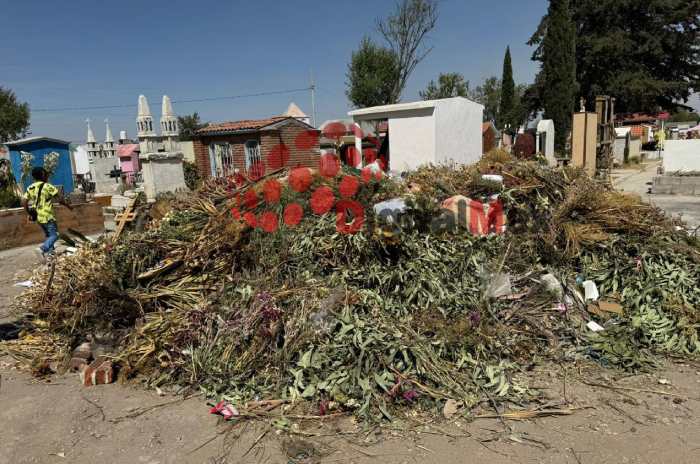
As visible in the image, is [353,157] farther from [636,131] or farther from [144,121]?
[636,131]

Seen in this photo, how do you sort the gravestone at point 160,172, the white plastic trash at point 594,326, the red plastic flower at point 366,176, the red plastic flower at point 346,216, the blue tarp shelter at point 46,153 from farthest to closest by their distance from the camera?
the blue tarp shelter at point 46,153 < the gravestone at point 160,172 < the red plastic flower at point 366,176 < the red plastic flower at point 346,216 < the white plastic trash at point 594,326

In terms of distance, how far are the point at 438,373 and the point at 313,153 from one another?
14678 millimetres

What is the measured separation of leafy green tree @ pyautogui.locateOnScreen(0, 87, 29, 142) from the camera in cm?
3156

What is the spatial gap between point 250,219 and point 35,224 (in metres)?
6.68

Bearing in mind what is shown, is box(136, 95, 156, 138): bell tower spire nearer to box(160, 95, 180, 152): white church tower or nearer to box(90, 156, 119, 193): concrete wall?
box(160, 95, 180, 152): white church tower

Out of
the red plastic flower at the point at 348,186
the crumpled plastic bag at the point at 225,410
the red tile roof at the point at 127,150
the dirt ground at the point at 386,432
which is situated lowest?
the dirt ground at the point at 386,432

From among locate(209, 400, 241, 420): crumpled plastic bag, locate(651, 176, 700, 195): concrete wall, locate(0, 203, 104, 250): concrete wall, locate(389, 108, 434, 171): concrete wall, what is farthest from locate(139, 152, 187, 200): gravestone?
locate(651, 176, 700, 195): concrete wall

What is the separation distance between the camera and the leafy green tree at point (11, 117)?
104ft

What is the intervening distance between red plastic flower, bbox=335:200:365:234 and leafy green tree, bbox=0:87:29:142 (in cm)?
3670

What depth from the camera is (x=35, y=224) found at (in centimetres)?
880

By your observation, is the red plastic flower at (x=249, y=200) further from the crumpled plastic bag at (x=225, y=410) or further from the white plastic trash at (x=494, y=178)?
the white plastic trash at (x=494, y=178)

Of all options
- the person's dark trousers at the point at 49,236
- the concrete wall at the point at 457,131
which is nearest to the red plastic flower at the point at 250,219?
the person's dark trousers at the point at 49,236

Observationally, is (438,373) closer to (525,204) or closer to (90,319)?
(525,204)

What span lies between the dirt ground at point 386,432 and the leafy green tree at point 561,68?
20.5 m
